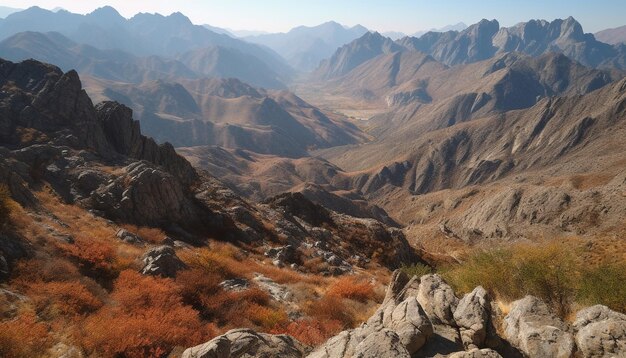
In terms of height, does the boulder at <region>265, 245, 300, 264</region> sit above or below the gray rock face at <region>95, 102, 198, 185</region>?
below

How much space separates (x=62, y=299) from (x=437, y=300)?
12.7 meters

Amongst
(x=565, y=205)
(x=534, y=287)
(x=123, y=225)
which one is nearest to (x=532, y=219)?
(x=565, y=205)

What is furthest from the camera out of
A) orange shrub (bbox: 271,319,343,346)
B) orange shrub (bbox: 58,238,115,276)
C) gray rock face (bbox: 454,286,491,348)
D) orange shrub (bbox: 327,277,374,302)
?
orange shrub (bbox: 327,277,374,302)

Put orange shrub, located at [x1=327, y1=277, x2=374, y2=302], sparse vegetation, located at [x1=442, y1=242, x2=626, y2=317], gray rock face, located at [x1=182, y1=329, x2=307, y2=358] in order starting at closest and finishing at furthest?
gray rock face, located at [x1=182, y1=329, x2=307, y2=358]
sparse vegetation, located at [x1=442, y1=242, x2=626, y2=317]
orange shrub, located at [x1=327, y1=277, x2=374, y2=302]

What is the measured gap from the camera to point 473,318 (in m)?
10.9

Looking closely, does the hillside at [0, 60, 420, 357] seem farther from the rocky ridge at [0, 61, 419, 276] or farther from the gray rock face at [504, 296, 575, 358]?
the gray rock face at [504, 296, 575, 358]

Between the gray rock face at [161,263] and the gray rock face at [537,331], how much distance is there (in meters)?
14.4

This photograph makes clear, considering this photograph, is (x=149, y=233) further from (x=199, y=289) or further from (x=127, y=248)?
(x=199, y=289)

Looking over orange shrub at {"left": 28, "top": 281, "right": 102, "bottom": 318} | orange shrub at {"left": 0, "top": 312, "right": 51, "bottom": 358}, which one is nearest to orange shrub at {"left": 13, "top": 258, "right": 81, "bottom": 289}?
orange shrub at {"left": 28, "top": 281, "right": 102, "bottom": 318}

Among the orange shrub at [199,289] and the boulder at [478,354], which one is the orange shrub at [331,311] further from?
the boulder at [478,354]

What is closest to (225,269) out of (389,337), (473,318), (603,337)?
(389,337)

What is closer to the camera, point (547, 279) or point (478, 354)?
point (478, 354)

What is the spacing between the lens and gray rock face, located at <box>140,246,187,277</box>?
1839 cm

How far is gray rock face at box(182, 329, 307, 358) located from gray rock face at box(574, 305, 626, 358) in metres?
7.46
